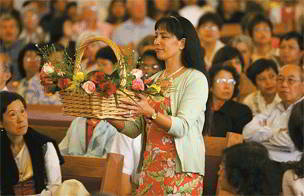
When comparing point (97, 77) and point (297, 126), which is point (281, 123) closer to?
point (297, 126)

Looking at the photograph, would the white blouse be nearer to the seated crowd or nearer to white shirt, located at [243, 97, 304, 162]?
the seated crowd

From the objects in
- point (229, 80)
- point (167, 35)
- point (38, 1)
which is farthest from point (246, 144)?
point (38, 1)

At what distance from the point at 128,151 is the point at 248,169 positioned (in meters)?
1.74

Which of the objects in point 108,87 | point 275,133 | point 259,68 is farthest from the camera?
point 259,68

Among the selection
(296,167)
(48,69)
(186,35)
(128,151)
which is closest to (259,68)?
(128,151)

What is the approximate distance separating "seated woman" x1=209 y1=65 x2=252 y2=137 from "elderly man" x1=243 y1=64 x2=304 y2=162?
0.14m

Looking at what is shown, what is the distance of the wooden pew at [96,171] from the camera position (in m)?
5.17

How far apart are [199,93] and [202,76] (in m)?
0.12

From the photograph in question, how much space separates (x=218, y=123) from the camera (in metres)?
6.21

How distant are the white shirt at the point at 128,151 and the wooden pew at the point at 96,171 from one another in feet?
1.13

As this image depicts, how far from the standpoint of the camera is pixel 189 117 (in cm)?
427

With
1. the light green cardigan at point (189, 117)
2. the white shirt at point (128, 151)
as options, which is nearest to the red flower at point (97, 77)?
the light green cardigan at point (189, 117)

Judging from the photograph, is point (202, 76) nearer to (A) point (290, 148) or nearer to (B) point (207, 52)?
(A) point (290, 148)

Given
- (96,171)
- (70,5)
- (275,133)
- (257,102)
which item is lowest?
(96,171)
